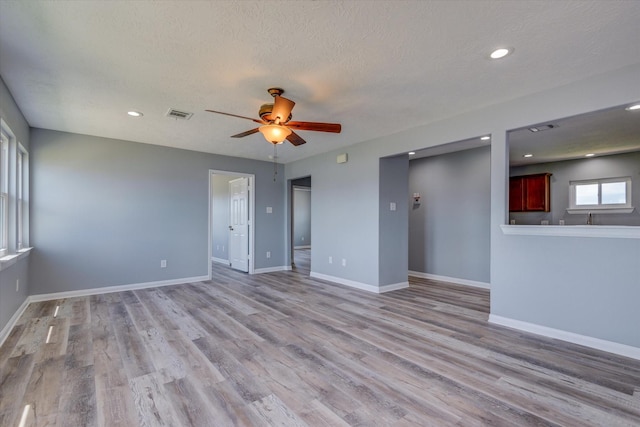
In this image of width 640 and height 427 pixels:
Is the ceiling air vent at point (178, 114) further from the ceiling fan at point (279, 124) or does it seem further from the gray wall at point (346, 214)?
the gray wall at point (346, 214)

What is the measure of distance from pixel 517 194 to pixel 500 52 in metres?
4.83

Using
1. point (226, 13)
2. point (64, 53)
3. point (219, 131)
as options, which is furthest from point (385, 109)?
point (64, 53)

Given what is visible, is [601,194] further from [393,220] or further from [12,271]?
[12,271]

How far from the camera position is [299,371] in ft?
7.73

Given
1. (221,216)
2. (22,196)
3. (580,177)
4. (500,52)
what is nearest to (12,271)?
(22,196)

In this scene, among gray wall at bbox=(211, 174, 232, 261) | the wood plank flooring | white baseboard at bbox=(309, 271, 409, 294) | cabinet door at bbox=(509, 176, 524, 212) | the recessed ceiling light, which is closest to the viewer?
the wood plank flooring

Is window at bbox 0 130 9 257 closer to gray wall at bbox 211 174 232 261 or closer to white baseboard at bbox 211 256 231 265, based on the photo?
gray wall at bbox 211 174 232 261

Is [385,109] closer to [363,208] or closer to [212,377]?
[363,208]

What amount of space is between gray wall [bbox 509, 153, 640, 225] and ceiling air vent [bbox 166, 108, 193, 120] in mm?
6408

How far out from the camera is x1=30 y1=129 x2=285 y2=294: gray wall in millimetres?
4398

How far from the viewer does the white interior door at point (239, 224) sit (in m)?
6.61

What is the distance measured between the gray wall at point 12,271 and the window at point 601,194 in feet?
27.6

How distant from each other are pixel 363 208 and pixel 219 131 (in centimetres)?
255

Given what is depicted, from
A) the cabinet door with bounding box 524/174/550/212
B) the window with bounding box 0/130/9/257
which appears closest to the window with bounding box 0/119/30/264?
the window with bounding box 0/130/9/257
